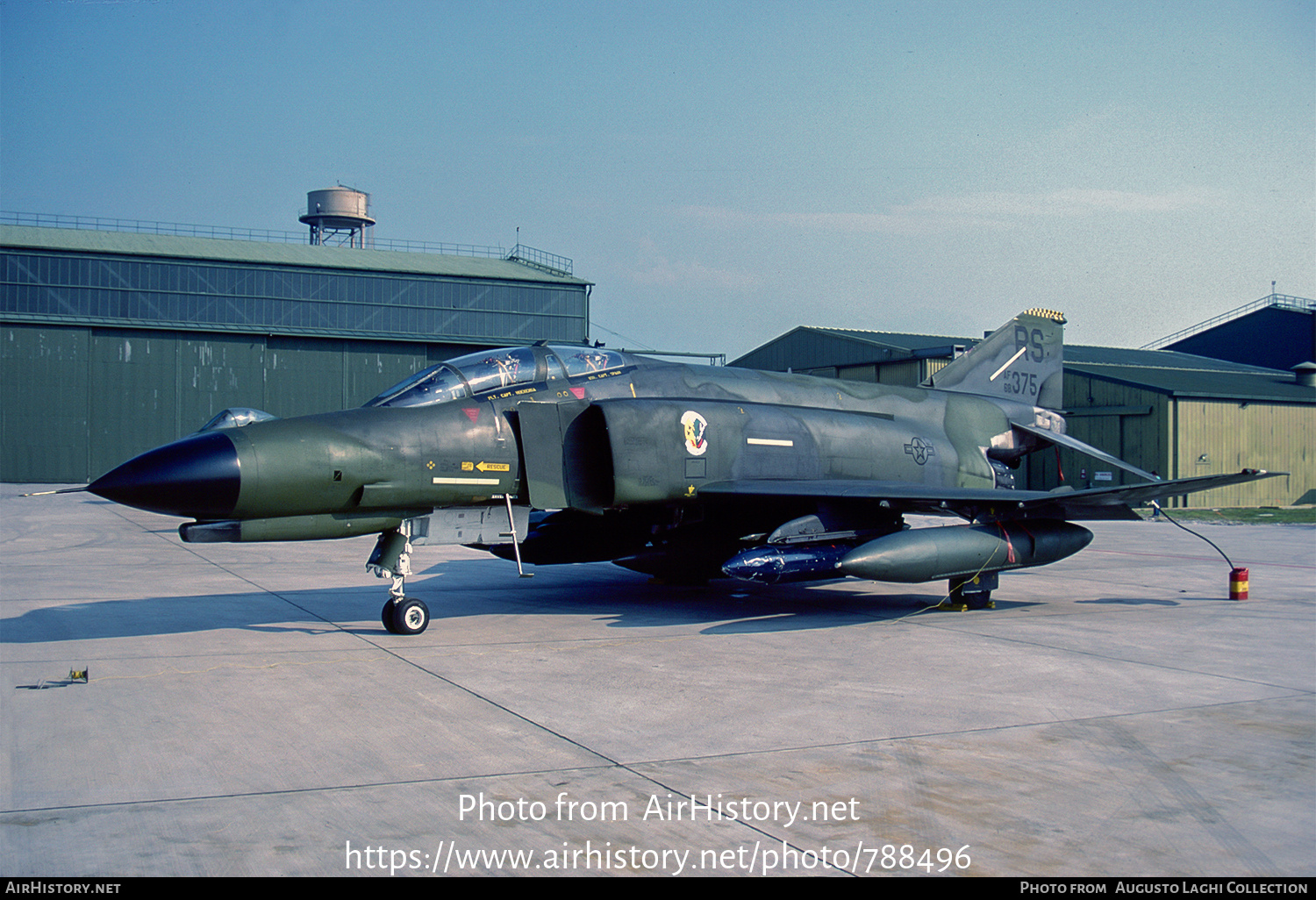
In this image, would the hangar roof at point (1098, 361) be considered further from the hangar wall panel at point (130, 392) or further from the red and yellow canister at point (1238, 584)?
the hangar wall panel at point (130, 392)

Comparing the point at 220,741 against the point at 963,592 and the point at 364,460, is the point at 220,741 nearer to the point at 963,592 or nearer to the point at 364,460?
the point at 364,460

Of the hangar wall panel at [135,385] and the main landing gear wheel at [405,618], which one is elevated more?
the hangar wall panel at [135,385]

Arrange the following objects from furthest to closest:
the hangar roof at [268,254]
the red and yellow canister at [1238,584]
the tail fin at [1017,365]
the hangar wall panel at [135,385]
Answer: the hangar roof at [268,254], the hangar wall panel at [135,385], the tail fin at [1017,365], the red and yellow canister at [1238,584]

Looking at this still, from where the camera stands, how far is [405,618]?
9.22 m

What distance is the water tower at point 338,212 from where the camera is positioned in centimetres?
5928

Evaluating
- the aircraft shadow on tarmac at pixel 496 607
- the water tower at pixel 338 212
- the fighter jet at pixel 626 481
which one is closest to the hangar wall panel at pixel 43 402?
the water tower at pixel 338 212

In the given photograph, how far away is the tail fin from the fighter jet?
1883 mm

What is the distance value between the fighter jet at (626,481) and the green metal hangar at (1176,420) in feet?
66.6

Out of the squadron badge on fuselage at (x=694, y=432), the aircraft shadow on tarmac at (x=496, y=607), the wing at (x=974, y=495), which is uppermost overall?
the squadron badge on fuselage at (x=694, y=432)

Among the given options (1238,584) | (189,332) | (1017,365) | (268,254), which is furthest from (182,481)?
(268,254)

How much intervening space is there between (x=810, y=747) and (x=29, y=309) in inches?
1834

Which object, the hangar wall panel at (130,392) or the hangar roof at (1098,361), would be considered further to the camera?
the hangar wall panel at (130,392)

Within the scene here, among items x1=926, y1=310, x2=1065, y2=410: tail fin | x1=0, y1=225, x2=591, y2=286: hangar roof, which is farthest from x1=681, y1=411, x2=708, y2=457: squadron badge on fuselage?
x1=0, y1=225, x2=591, y2=286: hangar roof

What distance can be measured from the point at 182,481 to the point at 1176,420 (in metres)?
31.3
